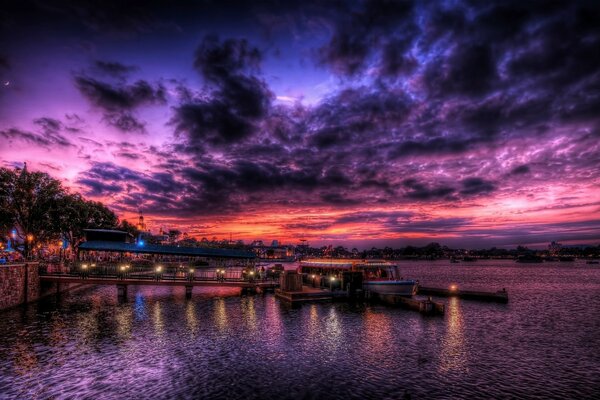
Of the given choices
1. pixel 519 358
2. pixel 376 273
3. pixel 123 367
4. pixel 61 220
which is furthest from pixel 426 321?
pixel 61 220

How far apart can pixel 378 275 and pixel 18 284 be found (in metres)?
46.9

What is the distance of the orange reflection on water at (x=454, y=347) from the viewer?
22.3 meters

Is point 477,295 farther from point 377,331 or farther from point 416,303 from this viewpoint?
point 377,331

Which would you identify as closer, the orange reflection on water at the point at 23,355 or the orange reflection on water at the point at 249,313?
the orange reflection on water at the point at 23,355

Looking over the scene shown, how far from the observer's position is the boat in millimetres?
49109

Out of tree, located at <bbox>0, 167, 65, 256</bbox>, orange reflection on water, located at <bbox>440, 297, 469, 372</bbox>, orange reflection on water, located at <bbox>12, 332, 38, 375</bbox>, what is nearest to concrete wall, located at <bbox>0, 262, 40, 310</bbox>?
orange reflection on water, located at <bbox>12, 332, 38, 375</bbox>

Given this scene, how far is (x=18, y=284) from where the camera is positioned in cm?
4184

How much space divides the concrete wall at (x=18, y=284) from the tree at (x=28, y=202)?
740 inches

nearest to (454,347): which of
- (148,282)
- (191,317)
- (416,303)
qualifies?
(416,303)

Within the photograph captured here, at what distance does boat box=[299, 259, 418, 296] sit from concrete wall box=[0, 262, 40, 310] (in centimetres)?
4100

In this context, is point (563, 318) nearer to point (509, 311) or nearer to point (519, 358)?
point (509, 311)

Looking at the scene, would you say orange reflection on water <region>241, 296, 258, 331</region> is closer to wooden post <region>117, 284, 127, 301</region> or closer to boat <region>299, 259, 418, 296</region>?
boat <region>299, 259, 418, 296</region>

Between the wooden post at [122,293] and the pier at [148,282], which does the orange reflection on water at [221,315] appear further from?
the wooden post at [122,293]

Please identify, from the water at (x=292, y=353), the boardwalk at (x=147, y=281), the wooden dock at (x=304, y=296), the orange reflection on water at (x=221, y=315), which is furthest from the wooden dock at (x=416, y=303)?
the orange reflection on water at (x=221, y=315)
